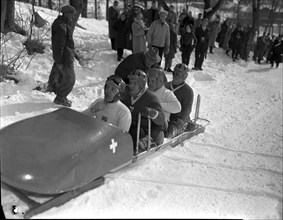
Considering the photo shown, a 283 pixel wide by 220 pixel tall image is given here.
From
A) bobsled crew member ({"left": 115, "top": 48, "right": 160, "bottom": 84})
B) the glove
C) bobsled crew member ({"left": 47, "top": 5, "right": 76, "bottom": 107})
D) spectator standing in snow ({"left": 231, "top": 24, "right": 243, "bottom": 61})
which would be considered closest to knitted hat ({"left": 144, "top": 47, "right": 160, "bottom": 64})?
bobsled crew member ({"left": 115, "top": 48, "right": 160, "bottom": 84})

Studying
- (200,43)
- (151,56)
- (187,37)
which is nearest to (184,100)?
(151,56)

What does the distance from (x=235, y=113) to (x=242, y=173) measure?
3.14 metres

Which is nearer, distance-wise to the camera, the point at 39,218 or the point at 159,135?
the point at 39,218

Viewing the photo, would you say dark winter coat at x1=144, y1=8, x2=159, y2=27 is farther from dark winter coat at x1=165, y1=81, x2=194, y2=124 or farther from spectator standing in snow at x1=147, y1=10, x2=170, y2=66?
dark winter coat at x1=165, y1=81, x2=194, y2=124

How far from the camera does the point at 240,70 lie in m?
13.1

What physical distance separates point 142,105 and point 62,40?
218cm

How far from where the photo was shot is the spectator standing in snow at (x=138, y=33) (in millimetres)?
9117

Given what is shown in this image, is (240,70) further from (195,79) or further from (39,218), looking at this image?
(39,218)

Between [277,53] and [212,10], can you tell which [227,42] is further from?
[277,53]

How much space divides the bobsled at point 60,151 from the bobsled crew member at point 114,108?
0.76 feet

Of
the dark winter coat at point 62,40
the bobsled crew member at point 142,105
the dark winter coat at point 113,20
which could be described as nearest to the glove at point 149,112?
the bobsled crew member at point 142,105

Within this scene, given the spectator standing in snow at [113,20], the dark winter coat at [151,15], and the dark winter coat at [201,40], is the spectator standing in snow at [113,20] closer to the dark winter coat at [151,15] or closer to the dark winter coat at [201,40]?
the dark winter coat at [151,15]

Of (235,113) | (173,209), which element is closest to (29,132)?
(173,209)

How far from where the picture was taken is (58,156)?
3227 millimetres
